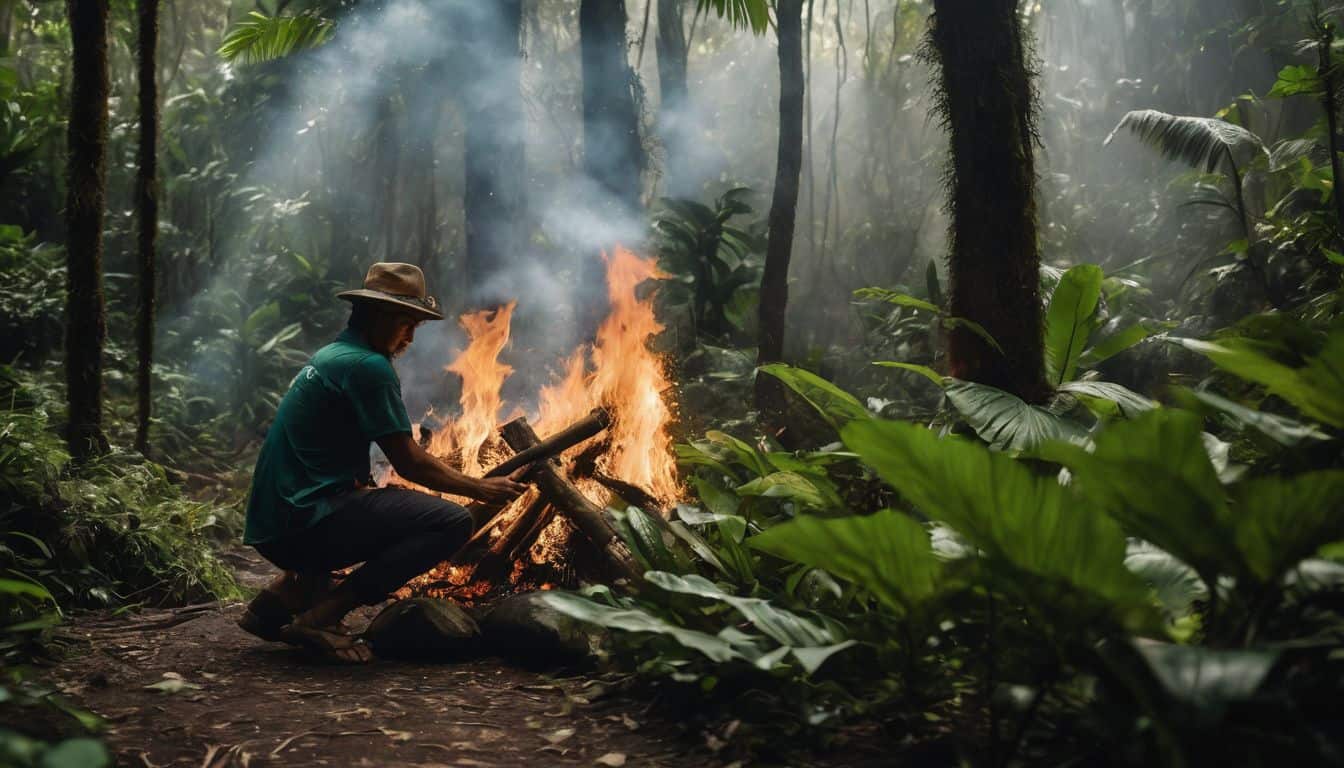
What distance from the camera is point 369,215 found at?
1792cm

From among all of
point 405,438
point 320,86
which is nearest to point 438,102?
point 320,86

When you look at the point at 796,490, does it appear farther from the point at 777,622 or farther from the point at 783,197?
the point at 783,197

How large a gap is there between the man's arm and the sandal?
877 mm

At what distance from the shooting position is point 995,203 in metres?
4.23

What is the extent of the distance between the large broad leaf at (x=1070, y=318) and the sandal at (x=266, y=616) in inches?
146

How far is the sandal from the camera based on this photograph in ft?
13.5

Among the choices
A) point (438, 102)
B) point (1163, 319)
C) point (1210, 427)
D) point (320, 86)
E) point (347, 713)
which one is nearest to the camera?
point (347, 713)

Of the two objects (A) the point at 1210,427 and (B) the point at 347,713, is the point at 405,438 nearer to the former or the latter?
(B) the point at 347,713

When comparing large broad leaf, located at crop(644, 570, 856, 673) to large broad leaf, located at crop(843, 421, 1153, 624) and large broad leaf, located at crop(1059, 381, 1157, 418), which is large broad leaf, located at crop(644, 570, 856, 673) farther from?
large broad leaf, located at crop(1059, 381, 1157, 418)

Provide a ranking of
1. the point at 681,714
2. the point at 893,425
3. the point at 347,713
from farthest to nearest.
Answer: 1. the point at 347,713
2. the point at 681,714
3. the point at 893,425

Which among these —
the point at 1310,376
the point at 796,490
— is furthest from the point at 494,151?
the point at 1310,376

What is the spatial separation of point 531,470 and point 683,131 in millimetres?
16490

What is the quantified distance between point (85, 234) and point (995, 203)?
17.2ft

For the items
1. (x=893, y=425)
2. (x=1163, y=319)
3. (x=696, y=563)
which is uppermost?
(x=1163, y=319)
